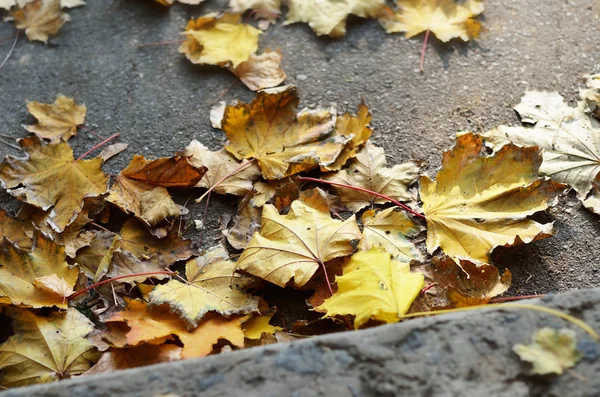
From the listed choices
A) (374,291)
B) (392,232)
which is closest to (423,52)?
(392,232)

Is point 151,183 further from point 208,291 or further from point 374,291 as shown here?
point 374,291

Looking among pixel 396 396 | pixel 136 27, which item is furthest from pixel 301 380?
pixel 136 27

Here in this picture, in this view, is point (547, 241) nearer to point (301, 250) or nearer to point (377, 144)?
point (377, 144)

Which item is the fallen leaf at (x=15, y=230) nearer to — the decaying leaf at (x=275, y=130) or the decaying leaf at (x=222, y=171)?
the decaying leaf at (x=222, y=171)

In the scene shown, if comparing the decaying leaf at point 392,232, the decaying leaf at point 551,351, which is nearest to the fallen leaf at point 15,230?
the decaying leaf at point 392,232

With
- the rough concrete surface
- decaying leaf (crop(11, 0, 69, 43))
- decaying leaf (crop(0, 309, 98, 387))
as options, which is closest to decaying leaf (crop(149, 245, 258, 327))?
decaying leaf (crop(0, 309, 98, 387))
